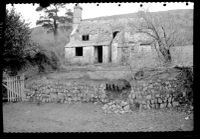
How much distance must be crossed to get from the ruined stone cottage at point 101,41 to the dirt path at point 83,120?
14.9 meters

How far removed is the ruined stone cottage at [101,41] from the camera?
24172 millimetres

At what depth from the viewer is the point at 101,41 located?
25.1 m

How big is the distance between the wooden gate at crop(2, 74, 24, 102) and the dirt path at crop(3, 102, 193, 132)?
672mm

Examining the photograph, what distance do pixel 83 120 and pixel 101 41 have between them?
58.9ft

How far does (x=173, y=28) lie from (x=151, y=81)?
6.94 metres

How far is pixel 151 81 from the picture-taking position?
1020cm

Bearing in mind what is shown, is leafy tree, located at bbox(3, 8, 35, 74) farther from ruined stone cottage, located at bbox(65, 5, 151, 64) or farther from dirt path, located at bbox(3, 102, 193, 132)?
ruined stone cottage, located at bbox(65, 5, 151, 64)

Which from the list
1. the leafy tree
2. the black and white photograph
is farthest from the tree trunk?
the leafy tree

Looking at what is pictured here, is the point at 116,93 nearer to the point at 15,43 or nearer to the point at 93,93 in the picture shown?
the point at 93,93

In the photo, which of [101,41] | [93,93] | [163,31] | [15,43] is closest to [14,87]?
[15,43]

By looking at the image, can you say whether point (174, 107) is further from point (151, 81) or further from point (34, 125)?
point (34, 125)

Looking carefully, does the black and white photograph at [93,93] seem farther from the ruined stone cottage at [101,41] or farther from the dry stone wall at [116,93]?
the ruined stone cottage at [101,41]

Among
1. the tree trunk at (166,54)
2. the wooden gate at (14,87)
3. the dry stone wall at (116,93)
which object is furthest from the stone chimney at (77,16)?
the wooden gate at (14,87)
